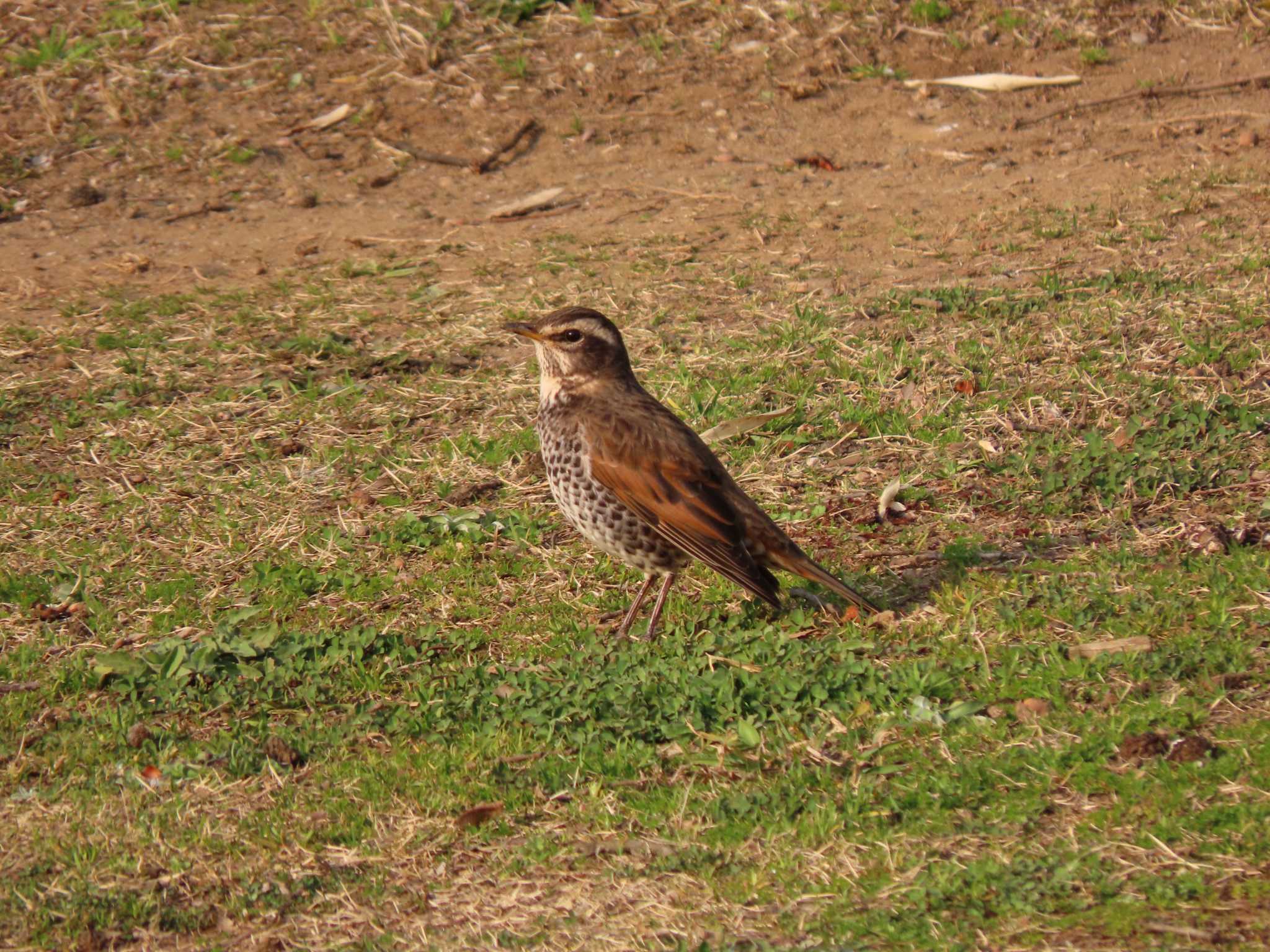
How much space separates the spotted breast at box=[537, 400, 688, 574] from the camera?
22.1 feet

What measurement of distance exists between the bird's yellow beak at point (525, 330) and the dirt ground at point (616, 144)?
8.95 feet

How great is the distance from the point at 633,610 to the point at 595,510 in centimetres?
49

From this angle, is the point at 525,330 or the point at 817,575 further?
the point at 525,330

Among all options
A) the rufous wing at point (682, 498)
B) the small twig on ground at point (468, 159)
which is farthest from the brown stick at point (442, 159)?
the rufous wing at point (682, 498)

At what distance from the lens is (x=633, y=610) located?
22.7 ft

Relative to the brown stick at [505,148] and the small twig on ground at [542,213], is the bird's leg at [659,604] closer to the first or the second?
the small twig on ground at [542,213]

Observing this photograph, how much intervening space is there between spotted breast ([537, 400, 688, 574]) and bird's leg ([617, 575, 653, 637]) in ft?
0.35

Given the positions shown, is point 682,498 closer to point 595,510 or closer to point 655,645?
point 595,510

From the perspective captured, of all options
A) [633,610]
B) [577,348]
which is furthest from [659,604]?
[577,348]

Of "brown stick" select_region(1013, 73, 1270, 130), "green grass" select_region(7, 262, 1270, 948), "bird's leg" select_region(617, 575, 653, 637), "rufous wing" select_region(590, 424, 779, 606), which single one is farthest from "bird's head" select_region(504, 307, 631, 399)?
"brown stick" select_region(1013, 73, 1270, 130)

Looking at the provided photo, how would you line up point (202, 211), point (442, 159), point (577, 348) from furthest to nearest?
point (442, 159), point (202, 211), point (577, 348)

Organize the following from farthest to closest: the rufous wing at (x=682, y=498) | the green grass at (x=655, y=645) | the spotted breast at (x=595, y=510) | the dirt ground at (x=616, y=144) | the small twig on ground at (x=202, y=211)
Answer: the small twig on ground at (x=202, y=211) < the dirt ground at (x=616, y=144) < the spotted breast at (x=595, y=510) < the rufous wing at (x=682, y=498) < the green grass at (x=655, y=645)

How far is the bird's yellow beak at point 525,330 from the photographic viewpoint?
23.9ft

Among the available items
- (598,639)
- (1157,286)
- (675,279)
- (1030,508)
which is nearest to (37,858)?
(598,639)
